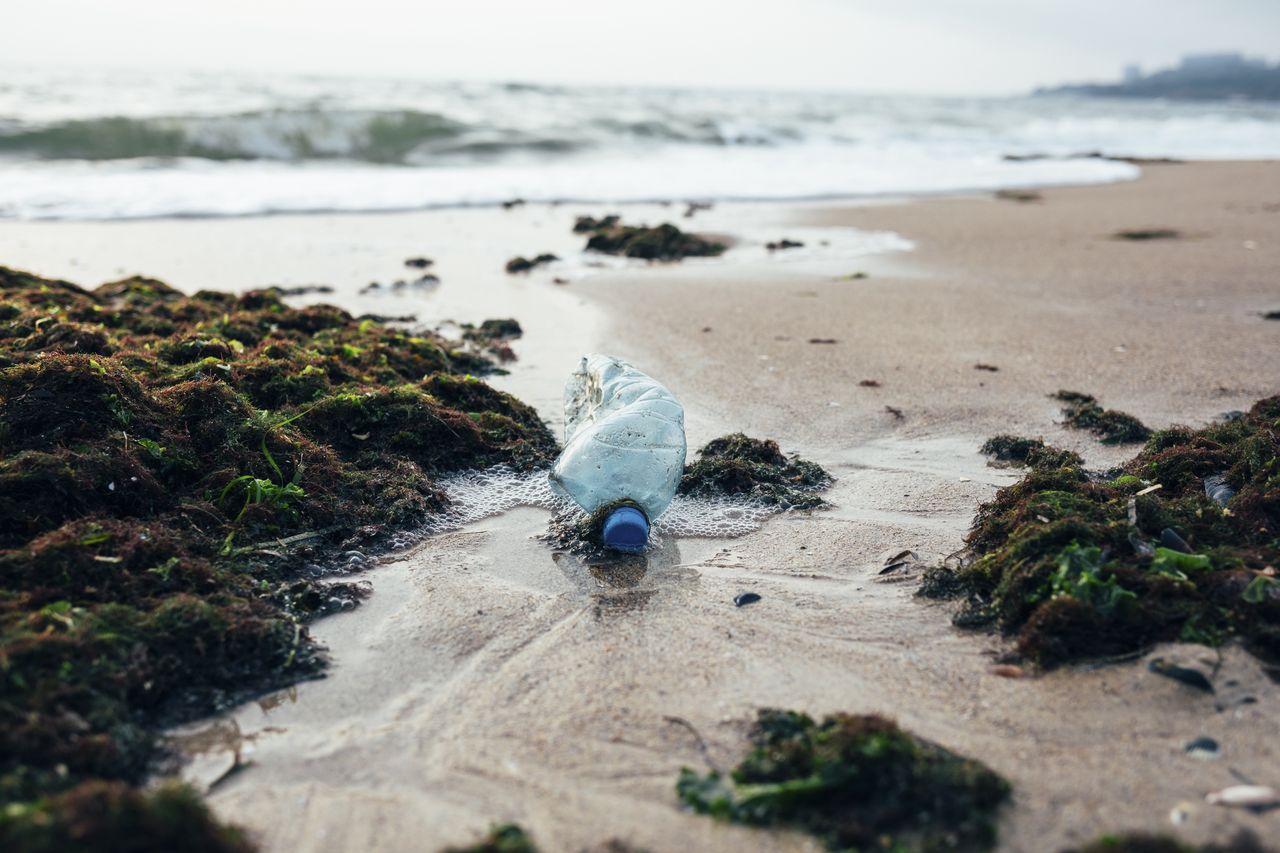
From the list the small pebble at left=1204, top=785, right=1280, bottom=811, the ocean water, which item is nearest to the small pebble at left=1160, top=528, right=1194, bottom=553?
the small pebble at left=1204, top=785, right=1280, bottom=811

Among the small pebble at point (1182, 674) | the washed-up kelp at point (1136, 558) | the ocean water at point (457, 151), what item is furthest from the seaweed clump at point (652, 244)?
the small pebble at point (1182, 674)

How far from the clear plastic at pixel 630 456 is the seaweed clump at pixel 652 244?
5809mm

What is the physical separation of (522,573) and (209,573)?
1025 mm

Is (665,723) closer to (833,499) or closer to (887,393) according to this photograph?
(833,499)

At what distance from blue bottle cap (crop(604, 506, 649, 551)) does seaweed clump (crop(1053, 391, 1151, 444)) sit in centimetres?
259

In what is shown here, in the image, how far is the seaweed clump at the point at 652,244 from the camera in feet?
31.6

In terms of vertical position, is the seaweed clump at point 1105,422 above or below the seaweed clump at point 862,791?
above

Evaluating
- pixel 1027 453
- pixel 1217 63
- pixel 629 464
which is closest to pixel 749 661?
pixel 629 464

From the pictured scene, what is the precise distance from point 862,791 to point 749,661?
2.26 ft

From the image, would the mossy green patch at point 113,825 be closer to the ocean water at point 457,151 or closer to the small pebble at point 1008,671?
the small pebble at point 1008,671

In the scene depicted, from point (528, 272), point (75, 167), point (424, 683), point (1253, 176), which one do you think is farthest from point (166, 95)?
point (424, 683)

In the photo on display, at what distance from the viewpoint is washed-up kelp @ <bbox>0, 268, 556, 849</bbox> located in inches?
92.3

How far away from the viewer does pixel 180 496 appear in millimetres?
3455

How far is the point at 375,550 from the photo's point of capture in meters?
3.53
